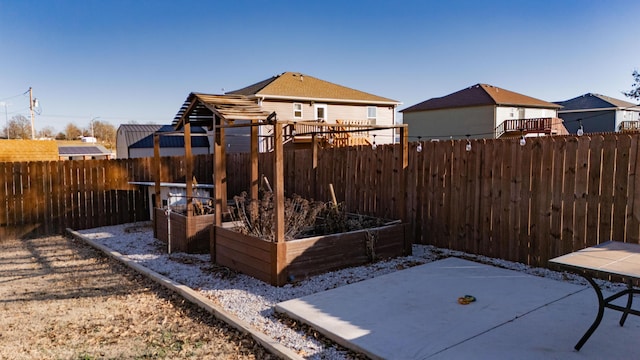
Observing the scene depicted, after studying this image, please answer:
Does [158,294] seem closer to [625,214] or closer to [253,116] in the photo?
[253,116]

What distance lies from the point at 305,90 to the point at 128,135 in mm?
14855

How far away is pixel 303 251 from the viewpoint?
5.15 metres

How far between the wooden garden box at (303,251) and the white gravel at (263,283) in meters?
0.11

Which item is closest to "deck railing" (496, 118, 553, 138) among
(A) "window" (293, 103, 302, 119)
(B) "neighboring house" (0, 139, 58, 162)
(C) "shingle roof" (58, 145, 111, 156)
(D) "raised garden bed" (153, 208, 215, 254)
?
(A) "window" (293, 103, 302, 119)

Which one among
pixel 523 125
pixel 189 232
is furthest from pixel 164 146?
pixel 189 232

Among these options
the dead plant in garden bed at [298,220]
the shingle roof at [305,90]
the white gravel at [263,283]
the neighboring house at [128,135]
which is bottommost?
the white gravel at [263,283]

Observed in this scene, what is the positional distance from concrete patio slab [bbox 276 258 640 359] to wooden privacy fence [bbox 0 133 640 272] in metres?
0.80

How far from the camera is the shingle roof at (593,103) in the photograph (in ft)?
112

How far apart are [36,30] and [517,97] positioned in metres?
27.8

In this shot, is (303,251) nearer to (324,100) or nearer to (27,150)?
(27,150)

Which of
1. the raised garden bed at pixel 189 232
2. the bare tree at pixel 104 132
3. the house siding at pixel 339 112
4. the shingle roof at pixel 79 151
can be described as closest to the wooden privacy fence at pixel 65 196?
the raised garden bed at pixel 189 232

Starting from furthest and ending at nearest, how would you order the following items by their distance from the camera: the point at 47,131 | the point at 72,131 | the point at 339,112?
the point at 72,131
the point at 47,131
the point at 339,112

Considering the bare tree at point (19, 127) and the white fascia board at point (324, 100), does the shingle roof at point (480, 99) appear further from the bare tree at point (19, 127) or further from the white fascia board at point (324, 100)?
the bare tree at point (19, 127)

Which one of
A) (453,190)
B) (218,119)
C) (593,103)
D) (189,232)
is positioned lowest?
(189,232)
